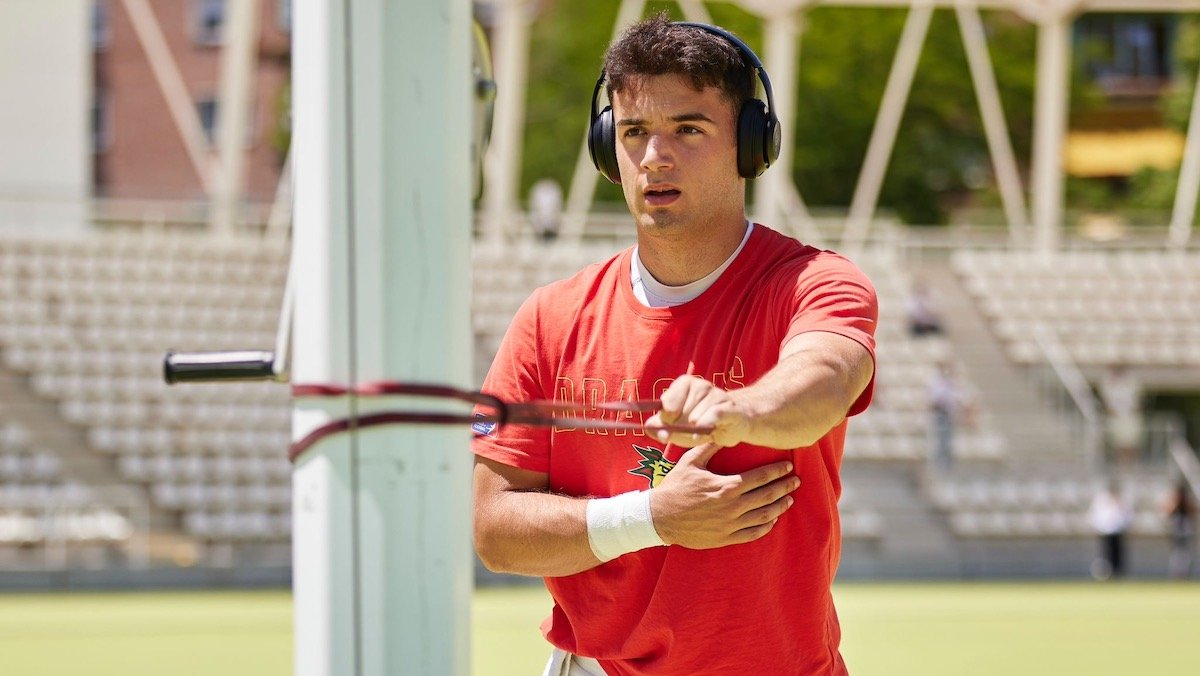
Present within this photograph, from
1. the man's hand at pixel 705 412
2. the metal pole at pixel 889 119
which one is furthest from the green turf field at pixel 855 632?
the metal pole at pixel 889 119

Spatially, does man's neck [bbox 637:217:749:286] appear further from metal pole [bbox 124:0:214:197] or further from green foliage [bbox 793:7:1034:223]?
green foliage [bbox 793:7:1034:223]

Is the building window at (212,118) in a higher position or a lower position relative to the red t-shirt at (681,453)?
higher

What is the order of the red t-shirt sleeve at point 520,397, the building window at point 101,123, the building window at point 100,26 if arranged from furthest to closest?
the building window at point 101,123 < the building window at point 100,26 < the red t-shirt sleeve at point 520,397

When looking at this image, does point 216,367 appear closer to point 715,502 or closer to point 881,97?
point 715,502

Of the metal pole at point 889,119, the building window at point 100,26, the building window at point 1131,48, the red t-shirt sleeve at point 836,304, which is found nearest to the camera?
the red t-shirt sleeve at point 836,304

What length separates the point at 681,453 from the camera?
271 cm

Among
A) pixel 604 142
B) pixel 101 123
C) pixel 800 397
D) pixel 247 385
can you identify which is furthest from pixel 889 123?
pixel 101 123

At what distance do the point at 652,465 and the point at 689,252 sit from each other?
0.36 metres

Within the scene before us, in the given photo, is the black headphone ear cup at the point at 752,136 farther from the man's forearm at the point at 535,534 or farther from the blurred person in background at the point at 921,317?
the blurred person in background at the point at 921,317

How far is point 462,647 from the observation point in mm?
2037

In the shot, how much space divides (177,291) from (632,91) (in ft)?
65.1

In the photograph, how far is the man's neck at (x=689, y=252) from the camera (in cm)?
268

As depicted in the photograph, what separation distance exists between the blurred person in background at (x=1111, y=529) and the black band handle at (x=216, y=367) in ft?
56.0

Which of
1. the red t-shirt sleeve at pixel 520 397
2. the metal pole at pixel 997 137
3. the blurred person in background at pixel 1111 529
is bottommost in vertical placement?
the blurred person in background at pixel 1111 529
